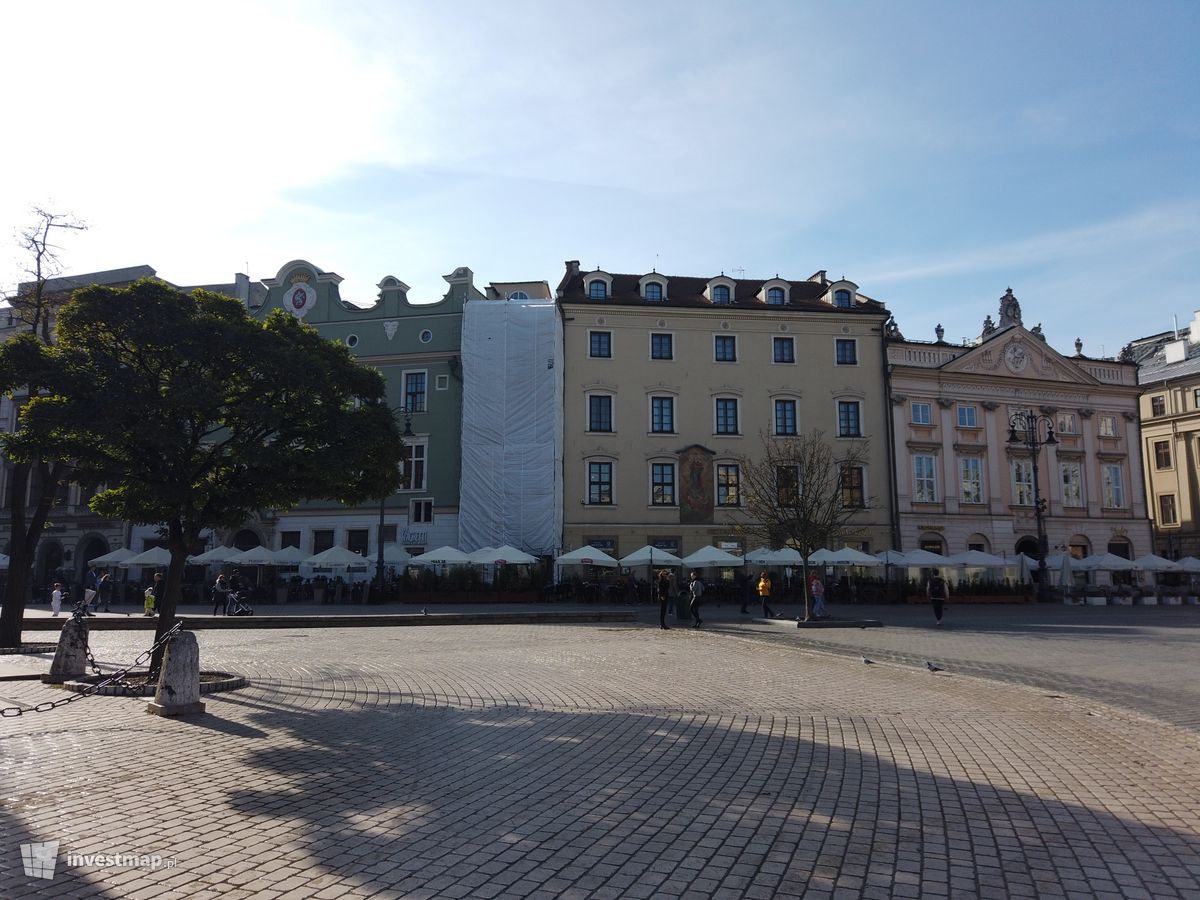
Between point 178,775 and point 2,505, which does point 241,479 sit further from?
point 2,505

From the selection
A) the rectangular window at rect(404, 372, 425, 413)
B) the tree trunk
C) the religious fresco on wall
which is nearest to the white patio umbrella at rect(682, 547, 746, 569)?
the religious fresco on wall

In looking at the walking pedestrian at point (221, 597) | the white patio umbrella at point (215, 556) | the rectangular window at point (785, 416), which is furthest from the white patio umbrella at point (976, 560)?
the white patio umbrella at point (215, 556)

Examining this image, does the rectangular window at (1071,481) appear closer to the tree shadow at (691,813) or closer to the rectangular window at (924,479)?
the rectangular window at (924,479)

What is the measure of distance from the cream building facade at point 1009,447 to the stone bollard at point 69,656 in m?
37.2

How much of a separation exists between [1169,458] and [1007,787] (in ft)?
197

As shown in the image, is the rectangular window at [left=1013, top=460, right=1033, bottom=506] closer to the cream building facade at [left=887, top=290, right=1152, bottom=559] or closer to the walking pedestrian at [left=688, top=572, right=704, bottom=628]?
the cream building facade at [left=887, top=290, right=1152, bottom=559]

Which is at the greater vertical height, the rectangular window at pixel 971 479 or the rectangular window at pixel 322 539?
the rectangular window at pixel 971 479

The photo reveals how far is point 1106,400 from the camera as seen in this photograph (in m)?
47.5

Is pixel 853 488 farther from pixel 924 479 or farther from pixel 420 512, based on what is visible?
pixel 420 512

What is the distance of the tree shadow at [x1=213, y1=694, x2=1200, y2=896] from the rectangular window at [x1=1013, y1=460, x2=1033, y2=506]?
3989 centimetres

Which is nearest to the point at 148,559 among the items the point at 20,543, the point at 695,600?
the point at 20,543

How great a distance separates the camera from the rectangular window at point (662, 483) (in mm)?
41312

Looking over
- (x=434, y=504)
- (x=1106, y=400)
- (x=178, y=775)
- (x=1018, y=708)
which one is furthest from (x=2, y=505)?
(x=1106, y=400)

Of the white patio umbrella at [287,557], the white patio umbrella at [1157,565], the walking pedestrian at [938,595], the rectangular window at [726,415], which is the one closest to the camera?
the walking pedestrian at [938,595]
